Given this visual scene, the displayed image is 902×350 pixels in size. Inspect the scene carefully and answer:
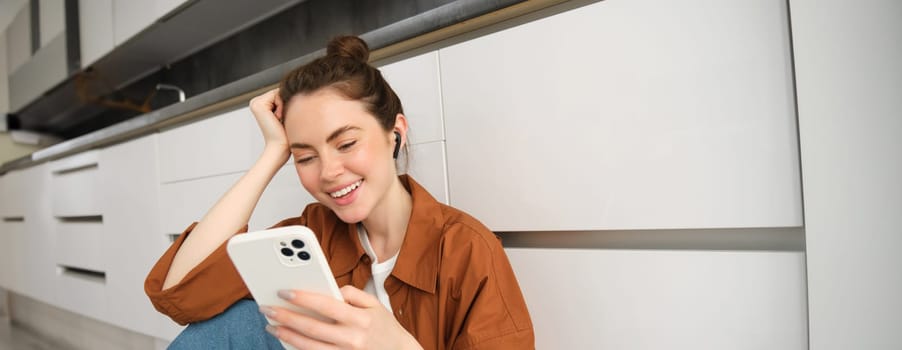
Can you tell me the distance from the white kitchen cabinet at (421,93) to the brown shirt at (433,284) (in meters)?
0.13

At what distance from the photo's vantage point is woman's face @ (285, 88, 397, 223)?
69 centimetres

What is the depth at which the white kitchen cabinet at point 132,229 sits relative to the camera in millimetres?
1508

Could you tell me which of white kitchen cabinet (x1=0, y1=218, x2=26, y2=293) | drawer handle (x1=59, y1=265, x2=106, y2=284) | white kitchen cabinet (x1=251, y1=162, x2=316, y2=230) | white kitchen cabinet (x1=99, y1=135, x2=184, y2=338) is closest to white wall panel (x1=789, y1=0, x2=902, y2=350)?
white kitchen cabinet (x1=251, y1=162, x2=316, y2=230)

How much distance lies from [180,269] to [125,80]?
7.99 ft

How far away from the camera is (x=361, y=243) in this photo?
0.82m

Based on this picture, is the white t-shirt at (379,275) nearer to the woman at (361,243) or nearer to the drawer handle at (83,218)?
the woman at (361,243)

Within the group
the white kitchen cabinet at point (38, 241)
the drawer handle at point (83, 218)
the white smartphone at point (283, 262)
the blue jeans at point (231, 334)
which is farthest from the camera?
the white kitchen cabinet at point (38, 241)

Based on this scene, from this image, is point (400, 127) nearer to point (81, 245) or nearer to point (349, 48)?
point (349, 48)

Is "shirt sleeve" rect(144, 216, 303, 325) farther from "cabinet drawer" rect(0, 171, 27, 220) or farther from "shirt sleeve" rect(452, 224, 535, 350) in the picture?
"cabinet drawer" rect(0, 171, 27, 220)

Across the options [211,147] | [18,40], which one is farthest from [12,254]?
[211,147]

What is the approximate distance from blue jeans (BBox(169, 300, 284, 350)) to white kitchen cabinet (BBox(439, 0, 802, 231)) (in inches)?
14.4

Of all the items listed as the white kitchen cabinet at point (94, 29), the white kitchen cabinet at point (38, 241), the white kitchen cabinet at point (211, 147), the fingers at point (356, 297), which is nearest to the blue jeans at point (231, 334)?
the fingers at point (356, 297)

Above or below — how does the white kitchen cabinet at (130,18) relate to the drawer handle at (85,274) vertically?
above

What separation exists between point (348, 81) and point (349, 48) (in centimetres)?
9
